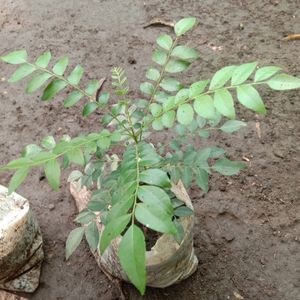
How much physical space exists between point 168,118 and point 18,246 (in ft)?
3.26

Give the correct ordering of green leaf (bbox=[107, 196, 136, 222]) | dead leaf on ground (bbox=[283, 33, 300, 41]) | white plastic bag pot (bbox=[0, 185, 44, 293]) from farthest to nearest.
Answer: dead leaf on ground (bbox=[283, 33, 300, 41])
white plastic bag pot (bbox=[0, 185, 44, 293])
green leaf (bbox=[107, 196, 136, 222])

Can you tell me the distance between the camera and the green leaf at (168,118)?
123cm

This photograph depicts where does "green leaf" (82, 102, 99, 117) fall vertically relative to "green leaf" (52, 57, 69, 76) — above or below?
below

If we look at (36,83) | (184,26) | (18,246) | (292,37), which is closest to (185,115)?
(184,26)

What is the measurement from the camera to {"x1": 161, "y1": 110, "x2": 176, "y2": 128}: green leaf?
123 centimetres

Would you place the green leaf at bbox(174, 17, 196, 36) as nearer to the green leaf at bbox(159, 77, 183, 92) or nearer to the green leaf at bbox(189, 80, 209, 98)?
the green leaf at bbox(159, 77, 183, 92)

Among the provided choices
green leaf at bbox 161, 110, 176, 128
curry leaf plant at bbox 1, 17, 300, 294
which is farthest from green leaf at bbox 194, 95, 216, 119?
green leaf at bbox 161, 110, 176, 128

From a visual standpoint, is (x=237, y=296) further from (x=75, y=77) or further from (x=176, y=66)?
(x=75, y=77)

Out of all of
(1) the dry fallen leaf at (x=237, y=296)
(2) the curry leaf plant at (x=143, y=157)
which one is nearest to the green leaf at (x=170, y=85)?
(2) the curry leaf plant at (x=143, y=157)

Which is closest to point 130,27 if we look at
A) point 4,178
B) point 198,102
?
point 4,178

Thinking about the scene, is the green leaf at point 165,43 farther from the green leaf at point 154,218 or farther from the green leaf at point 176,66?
the green leaf at point 154,218

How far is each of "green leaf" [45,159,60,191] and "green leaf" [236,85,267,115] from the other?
50 cm

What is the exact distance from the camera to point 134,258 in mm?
810

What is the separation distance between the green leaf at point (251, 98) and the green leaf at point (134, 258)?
0.45 meters
